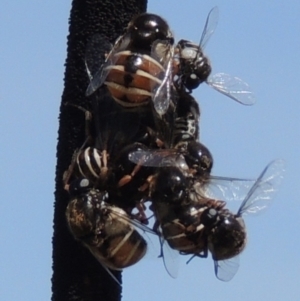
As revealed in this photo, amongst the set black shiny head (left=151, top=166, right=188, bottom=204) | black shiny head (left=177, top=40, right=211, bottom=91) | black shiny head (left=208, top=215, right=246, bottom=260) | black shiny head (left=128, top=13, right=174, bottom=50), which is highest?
black shiny head (left=128, top=13, right=174, bottom=50)

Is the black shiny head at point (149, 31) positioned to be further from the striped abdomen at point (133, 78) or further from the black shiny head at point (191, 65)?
the black shiny head at point (191, 65)

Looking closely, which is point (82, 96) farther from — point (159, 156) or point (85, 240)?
point (85, 240)

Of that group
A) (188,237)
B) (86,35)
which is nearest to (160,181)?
(188,237)

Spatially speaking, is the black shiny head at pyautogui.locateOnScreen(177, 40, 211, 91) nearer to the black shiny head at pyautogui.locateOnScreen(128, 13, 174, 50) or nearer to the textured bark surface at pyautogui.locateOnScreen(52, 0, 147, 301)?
the black shiny head at pyautogui.locateOnScreen(128, 13, 174, 50)

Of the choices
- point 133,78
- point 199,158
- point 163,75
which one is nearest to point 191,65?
point 163,75

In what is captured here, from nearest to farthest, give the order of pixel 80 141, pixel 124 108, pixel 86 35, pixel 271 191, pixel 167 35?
pixel 86 35 < pixel 80 141 < pixel 124 108 < pixel 271 191 < pixel 167 35

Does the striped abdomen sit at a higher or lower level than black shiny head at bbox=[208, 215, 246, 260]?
higher

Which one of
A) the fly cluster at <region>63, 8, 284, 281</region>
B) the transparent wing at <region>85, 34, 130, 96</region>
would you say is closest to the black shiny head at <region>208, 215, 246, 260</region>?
the fly cluster at <region>63, 8, 284, 281</region>
